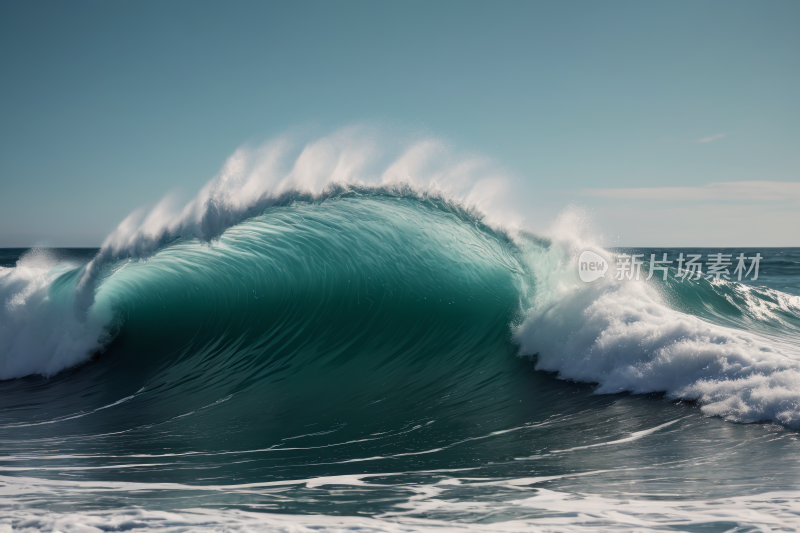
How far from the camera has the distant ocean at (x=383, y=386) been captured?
9.66 ft

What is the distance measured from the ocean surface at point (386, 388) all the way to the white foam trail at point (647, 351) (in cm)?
2

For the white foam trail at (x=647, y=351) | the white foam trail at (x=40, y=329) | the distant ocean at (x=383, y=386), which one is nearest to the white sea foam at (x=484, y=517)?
the distant ocean at (x=383, y=386)

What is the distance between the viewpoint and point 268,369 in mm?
7168

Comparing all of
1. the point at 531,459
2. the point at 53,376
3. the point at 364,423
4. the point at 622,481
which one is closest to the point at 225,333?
the point at 53,376

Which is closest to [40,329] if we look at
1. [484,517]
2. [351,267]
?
[351,267]

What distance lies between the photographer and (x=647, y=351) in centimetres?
555

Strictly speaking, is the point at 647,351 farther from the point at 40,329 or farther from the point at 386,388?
the point at 40,329

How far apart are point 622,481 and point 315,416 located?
2949 millimetres

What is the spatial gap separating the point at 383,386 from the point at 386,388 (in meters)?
0.10

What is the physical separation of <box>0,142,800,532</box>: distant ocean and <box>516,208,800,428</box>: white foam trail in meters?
0.03

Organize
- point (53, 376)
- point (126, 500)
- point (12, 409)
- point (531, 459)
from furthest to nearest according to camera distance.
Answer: point (53, 376) → point (12, 409) → point (531, 459) → point (126, 500)

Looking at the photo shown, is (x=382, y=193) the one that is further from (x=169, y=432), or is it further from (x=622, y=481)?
(x=622, y=481)

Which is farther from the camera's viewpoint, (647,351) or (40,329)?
(40,329)

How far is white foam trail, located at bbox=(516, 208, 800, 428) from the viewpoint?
4.43 metres
